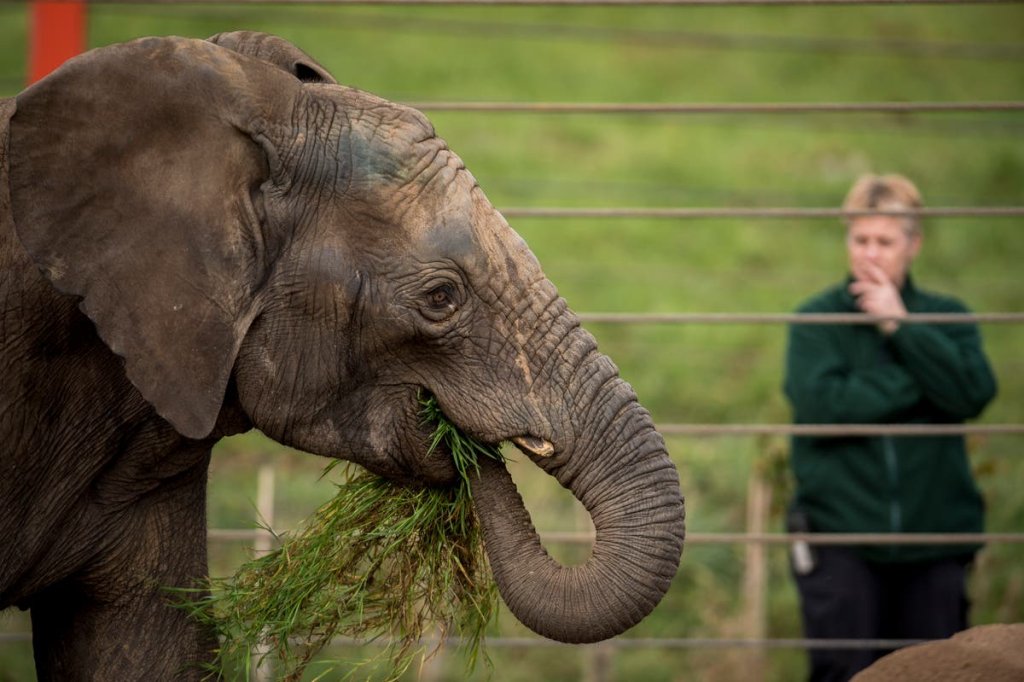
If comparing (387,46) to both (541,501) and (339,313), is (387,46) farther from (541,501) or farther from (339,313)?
(339,313)

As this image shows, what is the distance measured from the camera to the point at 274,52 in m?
3.14

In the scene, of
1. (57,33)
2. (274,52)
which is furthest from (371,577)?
(57,33)

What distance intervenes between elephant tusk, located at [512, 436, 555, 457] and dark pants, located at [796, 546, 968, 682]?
246 cm

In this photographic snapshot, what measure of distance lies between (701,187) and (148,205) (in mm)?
7979

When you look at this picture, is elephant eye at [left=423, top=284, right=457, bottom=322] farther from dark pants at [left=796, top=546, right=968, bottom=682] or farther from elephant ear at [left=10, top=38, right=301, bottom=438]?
dark pants at [left=796, top=546, right=968, bottom=682]

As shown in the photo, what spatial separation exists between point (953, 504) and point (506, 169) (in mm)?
5883

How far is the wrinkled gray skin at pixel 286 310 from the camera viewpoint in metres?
2.80

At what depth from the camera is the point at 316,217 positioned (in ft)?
9.65

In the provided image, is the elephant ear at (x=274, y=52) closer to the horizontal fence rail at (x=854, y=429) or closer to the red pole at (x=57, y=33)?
the horizontal fence rail at (x=854, y=429)

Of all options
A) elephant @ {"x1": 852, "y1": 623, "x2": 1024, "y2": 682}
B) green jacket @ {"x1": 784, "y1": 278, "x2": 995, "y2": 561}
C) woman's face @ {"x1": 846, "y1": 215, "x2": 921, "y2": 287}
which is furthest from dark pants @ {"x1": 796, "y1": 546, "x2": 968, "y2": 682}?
elephant @ {"x1": 852, "y1": 623, "x2": 1024, "y2": 682}

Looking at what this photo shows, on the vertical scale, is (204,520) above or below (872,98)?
above

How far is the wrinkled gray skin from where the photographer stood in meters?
2.80

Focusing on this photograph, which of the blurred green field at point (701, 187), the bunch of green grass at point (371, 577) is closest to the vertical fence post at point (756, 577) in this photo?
the blurred green field at point (701, 187)

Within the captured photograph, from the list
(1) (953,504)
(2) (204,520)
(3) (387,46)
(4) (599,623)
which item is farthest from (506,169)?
(4) (599,623)
